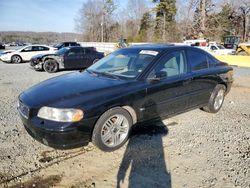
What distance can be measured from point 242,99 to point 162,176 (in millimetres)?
5035

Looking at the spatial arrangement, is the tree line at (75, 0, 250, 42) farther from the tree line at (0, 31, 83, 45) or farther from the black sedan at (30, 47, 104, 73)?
the black sedan at (30, 47, 104, 73)

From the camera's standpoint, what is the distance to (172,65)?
15.5 feet

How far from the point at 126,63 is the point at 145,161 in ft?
6.26

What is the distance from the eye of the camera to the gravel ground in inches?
126

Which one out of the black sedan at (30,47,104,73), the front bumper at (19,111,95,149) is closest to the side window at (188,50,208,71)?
the front bumper at (19,111,95,149)

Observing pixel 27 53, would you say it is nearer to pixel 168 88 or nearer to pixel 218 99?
pixel 218 99

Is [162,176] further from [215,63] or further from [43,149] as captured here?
[215,63]

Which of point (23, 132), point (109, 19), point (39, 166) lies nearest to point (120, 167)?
point (39, 166)

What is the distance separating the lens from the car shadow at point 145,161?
319 cm

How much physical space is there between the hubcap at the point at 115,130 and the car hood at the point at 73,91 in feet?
1.25

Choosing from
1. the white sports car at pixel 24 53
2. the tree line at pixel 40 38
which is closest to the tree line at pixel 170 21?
the tree line at pixel 40 38

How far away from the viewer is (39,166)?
11.6ft

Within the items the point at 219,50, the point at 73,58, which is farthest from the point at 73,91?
the point at 219,50

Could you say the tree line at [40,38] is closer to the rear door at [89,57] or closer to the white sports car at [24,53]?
the white sports car at [24,53]
